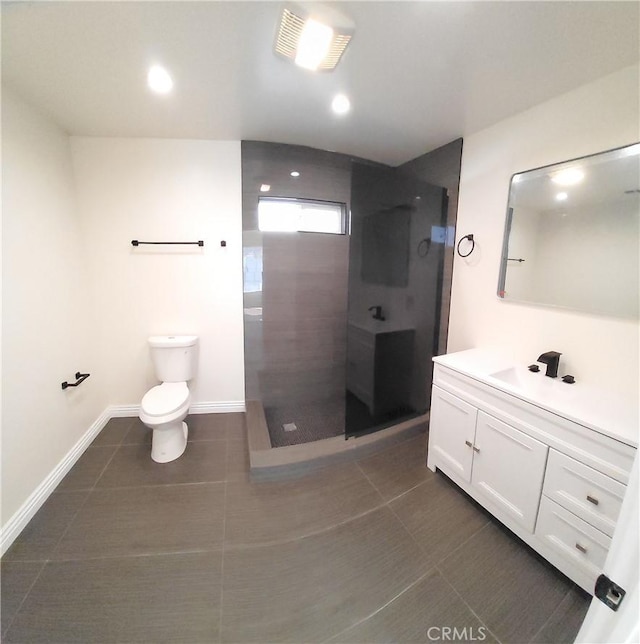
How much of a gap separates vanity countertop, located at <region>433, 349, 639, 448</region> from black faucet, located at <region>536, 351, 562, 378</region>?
0.12 ft

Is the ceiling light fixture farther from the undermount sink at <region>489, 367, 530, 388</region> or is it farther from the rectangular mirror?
the undermount sink at <region>489, 367, 530, 388</region>

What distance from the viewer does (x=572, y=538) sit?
1.15 meters

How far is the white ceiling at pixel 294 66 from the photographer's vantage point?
1.06 meters

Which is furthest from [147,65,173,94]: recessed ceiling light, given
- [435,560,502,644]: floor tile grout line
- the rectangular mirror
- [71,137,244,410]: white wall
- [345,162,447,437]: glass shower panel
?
[435,560,502,644]: floor tile grout line

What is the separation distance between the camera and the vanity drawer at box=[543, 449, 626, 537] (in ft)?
3.38

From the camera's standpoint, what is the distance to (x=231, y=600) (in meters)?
1.12

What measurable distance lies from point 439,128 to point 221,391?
284cm

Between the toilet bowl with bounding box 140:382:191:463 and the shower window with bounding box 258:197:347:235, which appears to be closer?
the toilet bowl with bounding box 140:382:191:463

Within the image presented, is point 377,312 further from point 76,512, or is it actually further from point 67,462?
point 67,462

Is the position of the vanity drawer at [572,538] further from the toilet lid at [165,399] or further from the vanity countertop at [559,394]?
the toilet lid at [165,399]

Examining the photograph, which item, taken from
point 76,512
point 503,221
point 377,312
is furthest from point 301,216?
point 76,512

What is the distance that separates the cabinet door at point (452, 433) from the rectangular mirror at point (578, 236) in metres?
0.85

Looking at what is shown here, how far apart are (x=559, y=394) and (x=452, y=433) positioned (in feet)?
1.97

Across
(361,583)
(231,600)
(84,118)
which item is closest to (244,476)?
(231,600)
